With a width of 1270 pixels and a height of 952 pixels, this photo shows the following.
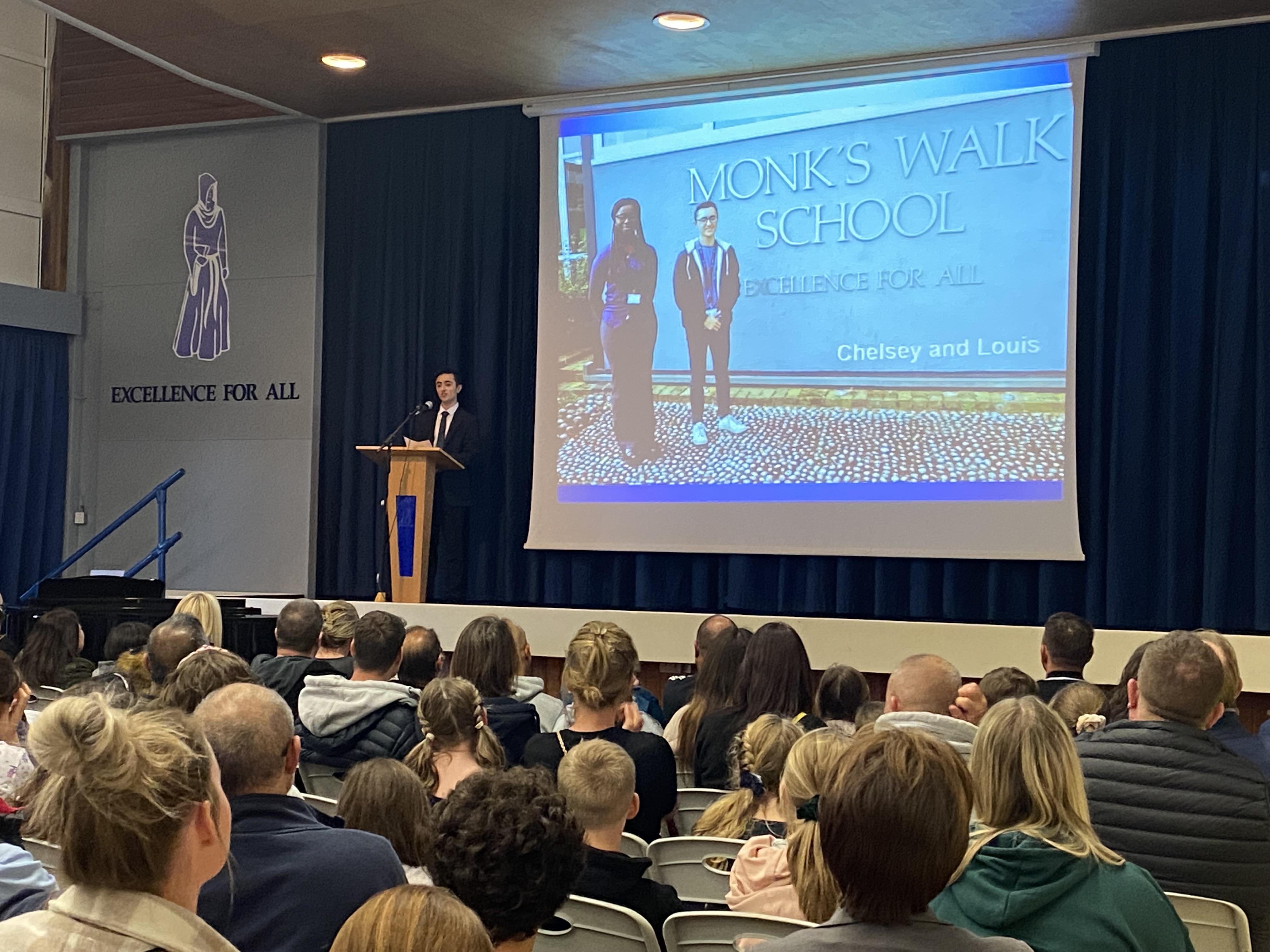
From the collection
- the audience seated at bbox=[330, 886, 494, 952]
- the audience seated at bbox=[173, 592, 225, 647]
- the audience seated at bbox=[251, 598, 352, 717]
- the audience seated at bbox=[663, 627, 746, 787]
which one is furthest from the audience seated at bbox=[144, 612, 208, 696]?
the audience seated at bbox=[330, 886, 494, 952]

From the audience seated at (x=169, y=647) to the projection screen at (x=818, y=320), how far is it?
4.34 metres

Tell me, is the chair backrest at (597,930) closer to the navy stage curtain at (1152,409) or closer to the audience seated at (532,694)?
the audience seated at (532,694)

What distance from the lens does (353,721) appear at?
3.71 m

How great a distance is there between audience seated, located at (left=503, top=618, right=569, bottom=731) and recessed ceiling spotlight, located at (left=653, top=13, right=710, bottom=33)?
3895 mm

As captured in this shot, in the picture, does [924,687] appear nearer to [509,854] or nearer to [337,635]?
[509,854]

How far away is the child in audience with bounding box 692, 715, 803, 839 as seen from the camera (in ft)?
9.43

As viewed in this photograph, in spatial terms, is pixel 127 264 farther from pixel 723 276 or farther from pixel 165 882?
pixel 165 882

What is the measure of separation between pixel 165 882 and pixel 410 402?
7.96 m

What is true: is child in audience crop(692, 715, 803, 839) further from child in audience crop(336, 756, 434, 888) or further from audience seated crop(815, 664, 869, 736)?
audience seated crop(815, 664, 869, 736)

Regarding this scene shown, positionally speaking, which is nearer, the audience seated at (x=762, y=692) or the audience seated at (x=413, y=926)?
the audience seated at (x=413, y=926)

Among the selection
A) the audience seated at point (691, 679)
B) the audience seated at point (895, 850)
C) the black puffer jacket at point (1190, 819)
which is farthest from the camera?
the audience seated at point (691, 679)

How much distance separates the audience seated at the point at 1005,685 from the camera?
3.98 m

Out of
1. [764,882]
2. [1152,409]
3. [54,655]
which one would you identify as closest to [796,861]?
[764,882]

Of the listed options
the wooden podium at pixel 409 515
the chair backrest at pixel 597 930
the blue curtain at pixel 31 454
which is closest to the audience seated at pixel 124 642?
the chair backrest at pixel 597 930
